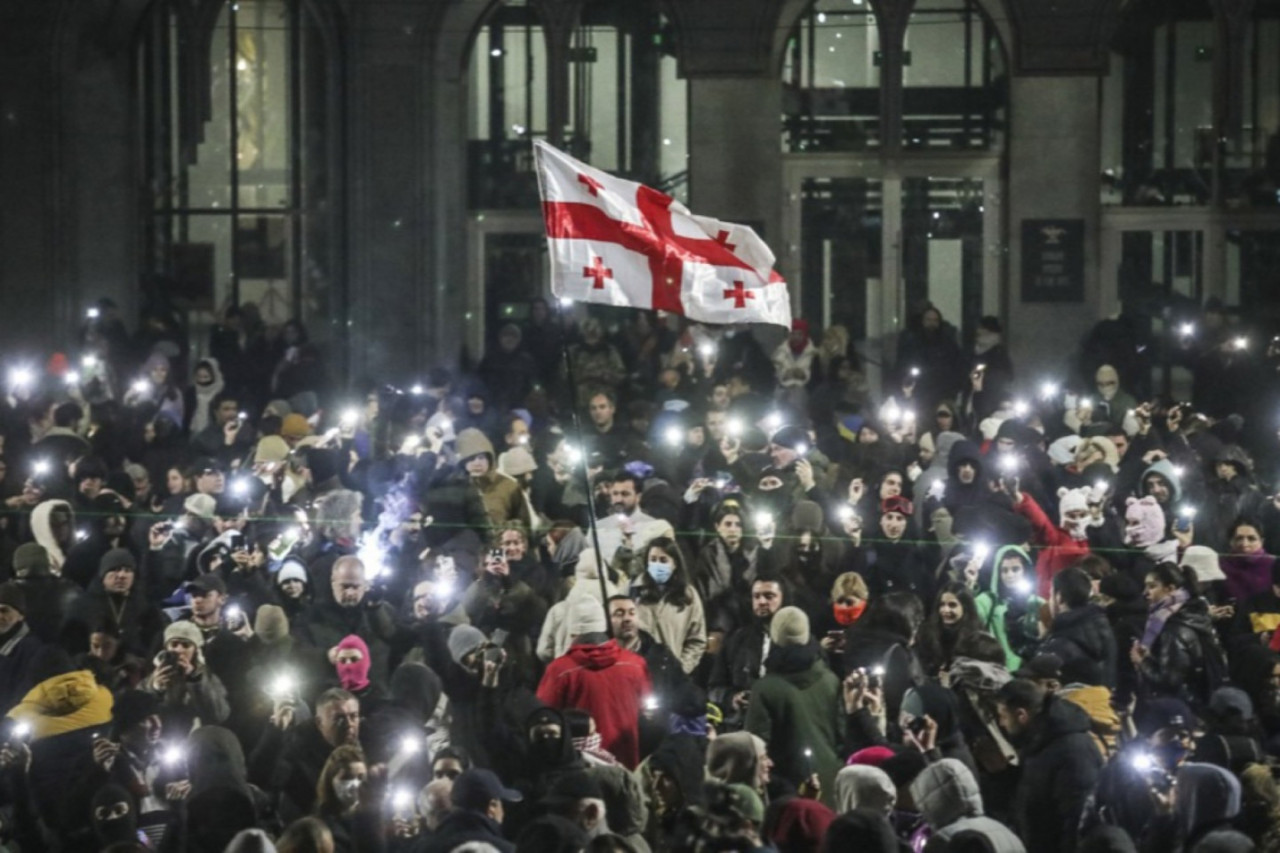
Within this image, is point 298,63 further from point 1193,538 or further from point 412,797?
point 412,797

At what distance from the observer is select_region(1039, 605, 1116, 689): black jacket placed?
12.3m

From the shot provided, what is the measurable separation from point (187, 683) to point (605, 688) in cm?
193

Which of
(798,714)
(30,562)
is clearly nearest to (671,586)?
(798,714)

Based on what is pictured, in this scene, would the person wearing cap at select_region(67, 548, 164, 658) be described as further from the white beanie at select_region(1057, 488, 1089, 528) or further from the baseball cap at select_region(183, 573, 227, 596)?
the white beanie at select_region(1057, 488, 1089, 528)

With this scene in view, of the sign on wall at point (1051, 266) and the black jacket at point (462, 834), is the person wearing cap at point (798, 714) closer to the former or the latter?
the black jacket at point (462, 834)

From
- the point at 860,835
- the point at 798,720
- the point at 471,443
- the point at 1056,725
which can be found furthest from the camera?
the point at 471,443

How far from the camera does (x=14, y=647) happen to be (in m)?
13.0

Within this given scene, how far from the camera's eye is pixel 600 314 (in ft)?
78.0

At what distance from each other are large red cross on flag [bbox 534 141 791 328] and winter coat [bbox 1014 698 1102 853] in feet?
10.0

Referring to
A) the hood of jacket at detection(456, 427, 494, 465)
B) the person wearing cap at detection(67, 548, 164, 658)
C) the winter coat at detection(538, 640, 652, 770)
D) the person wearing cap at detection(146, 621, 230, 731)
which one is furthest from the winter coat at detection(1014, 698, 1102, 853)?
the hood of jacket at detection(456, 427, 494, 465)

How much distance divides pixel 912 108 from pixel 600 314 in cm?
338

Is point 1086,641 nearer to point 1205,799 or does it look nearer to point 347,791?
point 1205,799

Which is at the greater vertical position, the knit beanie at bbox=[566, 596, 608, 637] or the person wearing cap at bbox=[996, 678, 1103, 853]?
the knit beanie at bbox=[566, 596, 608, 637]

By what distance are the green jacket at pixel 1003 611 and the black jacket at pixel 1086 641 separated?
0.72 metres
